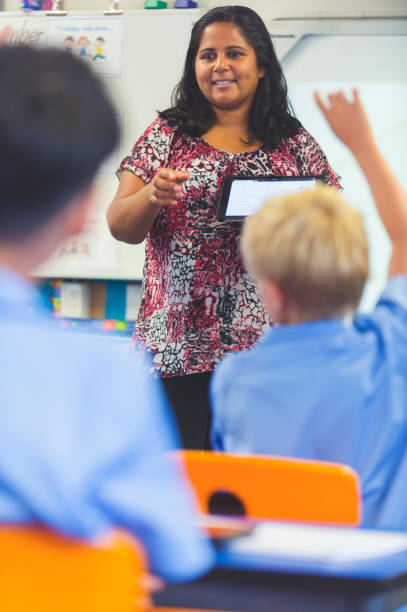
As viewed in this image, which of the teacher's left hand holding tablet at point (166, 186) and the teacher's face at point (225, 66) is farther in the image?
the teacher's face at point (225, 66)

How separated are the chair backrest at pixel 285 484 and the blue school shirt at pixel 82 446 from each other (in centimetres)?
23

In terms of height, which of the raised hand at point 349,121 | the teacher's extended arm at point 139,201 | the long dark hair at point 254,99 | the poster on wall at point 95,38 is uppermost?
the poster on wall at point 95,38

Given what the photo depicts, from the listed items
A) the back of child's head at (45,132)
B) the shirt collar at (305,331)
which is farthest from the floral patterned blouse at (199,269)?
the back of child's head at (45,132)

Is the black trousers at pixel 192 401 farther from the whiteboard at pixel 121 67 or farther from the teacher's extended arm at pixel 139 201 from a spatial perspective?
the whiteboard at pixel 121 67

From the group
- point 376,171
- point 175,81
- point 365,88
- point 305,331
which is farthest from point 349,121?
point 175,81

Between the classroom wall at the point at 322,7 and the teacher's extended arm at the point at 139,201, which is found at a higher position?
the classroom wall at the point at 322,7

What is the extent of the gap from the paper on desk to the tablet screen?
1071 mm

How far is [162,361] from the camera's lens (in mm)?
1671

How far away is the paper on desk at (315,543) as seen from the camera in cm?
55

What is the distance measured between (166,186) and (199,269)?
0.29m

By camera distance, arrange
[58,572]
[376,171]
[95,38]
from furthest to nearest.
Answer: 1. [95,38]
2. [376,171]
3. [58,572]

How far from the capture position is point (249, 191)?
5.29ft

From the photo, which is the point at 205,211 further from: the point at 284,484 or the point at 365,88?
the point at 365,88

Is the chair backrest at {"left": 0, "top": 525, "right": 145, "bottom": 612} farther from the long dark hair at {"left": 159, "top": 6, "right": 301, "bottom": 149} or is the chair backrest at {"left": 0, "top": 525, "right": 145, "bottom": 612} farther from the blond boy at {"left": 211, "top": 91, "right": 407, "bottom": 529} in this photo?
the long dark hair at {"left": 159, "top": 6, "right": 301, "bottom": 149}
